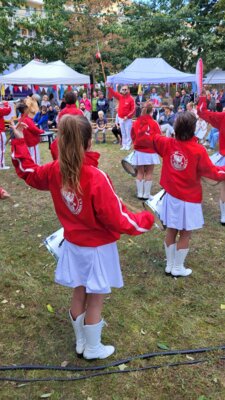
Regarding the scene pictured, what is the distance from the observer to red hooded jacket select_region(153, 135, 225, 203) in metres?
3.61

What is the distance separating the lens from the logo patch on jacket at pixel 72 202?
242cm

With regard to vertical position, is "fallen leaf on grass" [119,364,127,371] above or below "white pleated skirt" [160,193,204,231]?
below

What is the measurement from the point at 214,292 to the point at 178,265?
47 centimetres

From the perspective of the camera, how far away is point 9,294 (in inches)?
153

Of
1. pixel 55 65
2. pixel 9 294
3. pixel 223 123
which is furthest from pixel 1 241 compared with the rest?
pixel 55 65

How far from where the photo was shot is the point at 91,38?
2761 cm

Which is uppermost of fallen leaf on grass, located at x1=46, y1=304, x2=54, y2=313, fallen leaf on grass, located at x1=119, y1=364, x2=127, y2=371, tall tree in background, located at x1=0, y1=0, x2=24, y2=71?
tall tree in background, located at x1=0, y1=0, x2=24, y2=71

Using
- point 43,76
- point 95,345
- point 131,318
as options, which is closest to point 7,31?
point 43,76

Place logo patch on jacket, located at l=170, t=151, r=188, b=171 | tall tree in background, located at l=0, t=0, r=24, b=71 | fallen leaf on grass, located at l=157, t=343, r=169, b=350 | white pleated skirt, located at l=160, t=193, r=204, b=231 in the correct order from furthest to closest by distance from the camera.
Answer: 1. tall tree in background, located at l=0, t=0, r=24, b=71
2. white pleated skirt, located at l=160, t=193, r=204, b=231
3. logo patch on jacket, located at l=170, t=151, r=188, b=171
4. fallen leaf on grass, located at l=157, t=343, r=169, b=350

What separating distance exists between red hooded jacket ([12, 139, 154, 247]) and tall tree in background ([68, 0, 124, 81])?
2622cm

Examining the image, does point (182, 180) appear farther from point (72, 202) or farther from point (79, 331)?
point (79, 331)

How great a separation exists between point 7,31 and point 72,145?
78.5 ft

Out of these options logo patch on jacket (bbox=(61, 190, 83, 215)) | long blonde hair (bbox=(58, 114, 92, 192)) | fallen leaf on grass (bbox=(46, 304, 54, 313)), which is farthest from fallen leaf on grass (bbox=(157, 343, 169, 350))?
long blonde hair (bbox=(58, 114, 92, 192))

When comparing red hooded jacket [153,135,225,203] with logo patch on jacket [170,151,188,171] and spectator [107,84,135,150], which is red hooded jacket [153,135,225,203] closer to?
logo patch on jacket [170,151,188,171]
